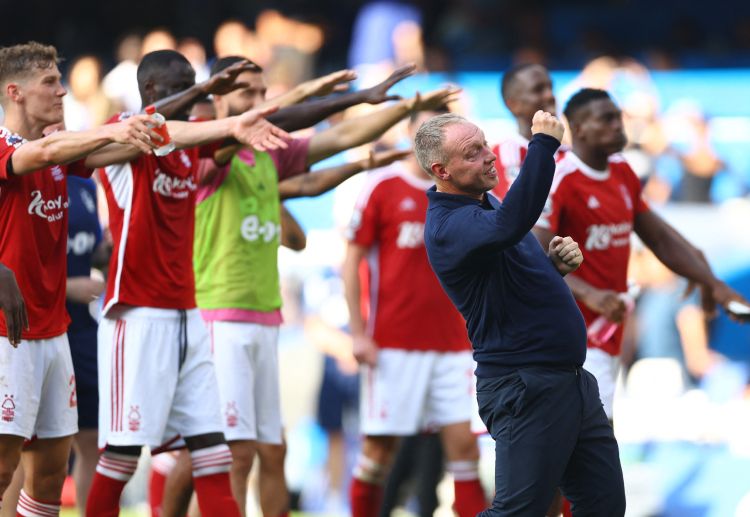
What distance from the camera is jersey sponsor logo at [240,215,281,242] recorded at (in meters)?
8.12

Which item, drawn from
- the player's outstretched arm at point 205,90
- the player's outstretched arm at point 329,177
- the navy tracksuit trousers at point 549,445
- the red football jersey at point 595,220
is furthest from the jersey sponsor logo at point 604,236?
the player's outstretched arm at point 205,90

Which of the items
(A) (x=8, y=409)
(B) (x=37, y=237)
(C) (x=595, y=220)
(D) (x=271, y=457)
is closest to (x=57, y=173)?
(B) (x=37, y=237)

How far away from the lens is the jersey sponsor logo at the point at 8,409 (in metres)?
6.70

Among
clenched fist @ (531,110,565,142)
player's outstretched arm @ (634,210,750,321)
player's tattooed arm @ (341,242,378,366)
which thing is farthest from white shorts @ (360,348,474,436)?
clenched fist @ (531,110,565,142)

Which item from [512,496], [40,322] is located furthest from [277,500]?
[512,496]

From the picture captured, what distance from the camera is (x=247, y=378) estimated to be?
8109 mm

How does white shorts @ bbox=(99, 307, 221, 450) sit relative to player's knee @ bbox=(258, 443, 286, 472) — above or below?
above

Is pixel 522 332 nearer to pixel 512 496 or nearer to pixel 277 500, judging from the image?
pixel 512 496

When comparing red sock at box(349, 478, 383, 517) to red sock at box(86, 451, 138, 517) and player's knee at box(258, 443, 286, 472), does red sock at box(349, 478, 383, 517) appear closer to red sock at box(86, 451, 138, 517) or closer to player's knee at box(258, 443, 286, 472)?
player's knee at box(258, 443, 286, 472)

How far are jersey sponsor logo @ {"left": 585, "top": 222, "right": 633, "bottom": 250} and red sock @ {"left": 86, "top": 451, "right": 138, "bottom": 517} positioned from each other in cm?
289

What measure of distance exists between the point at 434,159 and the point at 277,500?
295 cm

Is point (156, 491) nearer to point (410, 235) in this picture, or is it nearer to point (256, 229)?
point (256, 229)

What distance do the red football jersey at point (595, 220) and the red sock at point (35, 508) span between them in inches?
123

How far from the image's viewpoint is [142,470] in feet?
42.2
